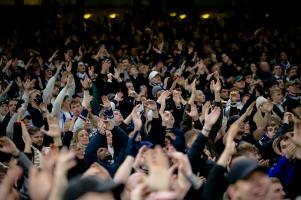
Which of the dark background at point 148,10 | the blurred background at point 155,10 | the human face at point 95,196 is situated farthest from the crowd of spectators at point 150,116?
the blurred background at point 155,10

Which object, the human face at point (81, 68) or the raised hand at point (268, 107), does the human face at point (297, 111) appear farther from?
the human face at point (81, 68)

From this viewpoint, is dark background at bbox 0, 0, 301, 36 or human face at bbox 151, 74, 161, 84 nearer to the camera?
human face at bbox 151, 74, 161, 84

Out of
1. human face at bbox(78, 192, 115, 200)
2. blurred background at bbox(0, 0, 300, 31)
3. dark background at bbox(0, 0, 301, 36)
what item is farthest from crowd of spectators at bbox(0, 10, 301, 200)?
blurred background at bbox(0, 0, 300, 31)

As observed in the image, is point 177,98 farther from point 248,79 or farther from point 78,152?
point 78,152

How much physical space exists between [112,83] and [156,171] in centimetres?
817

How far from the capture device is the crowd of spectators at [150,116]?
4133 millimetres

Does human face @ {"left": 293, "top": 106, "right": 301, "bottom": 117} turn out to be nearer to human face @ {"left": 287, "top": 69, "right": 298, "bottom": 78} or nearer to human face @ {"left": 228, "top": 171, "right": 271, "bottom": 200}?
human face @ {"left": 287, "top": 69, "right": 298, "bottom": 78}

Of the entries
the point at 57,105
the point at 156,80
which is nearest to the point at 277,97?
the point at 156,80

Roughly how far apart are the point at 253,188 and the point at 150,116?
15.4 ft

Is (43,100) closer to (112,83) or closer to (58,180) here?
(112,83)

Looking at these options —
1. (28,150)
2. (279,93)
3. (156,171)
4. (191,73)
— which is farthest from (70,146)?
(191,73)

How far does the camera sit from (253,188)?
151 inches

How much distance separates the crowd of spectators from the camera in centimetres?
413

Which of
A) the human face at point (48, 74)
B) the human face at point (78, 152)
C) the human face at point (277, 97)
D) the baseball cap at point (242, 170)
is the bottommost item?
the human face at point (78, 152)
